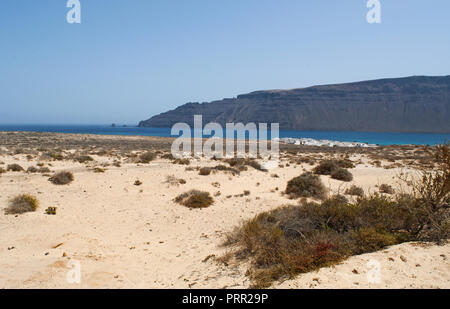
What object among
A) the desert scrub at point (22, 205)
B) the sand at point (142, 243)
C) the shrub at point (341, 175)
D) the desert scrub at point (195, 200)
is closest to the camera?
the sand at point (142, 243)

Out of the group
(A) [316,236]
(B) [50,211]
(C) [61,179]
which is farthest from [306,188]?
(C) [61,179]

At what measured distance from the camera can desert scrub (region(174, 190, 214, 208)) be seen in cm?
1036

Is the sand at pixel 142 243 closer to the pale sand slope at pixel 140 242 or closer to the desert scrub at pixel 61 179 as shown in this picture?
the pale sand slope at pixel 140 242

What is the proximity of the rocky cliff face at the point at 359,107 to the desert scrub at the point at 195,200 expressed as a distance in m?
132

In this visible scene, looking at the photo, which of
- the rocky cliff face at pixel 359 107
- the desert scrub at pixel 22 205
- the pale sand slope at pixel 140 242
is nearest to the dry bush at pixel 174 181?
the pale sand slope at pixel 140 242

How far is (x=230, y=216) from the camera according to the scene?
9227 mm

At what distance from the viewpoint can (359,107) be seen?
13712cm

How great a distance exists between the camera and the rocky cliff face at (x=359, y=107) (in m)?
125

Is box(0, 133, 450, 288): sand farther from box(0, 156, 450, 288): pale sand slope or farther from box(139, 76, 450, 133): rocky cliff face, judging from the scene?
box(139, 76, 450, 133): rocky cliff face

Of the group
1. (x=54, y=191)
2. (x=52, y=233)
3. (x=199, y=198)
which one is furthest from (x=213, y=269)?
(x=54, y=191)

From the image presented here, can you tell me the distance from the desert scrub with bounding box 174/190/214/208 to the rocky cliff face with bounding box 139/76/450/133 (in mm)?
132198

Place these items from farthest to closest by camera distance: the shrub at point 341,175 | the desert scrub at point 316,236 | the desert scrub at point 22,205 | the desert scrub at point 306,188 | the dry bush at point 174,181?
the shrub at point 341,175 → the dry bush at point 174,181 → the desert scrub at point 306,188 → the desert scrub at point 22,205 → the desert scrub at point 316,236
